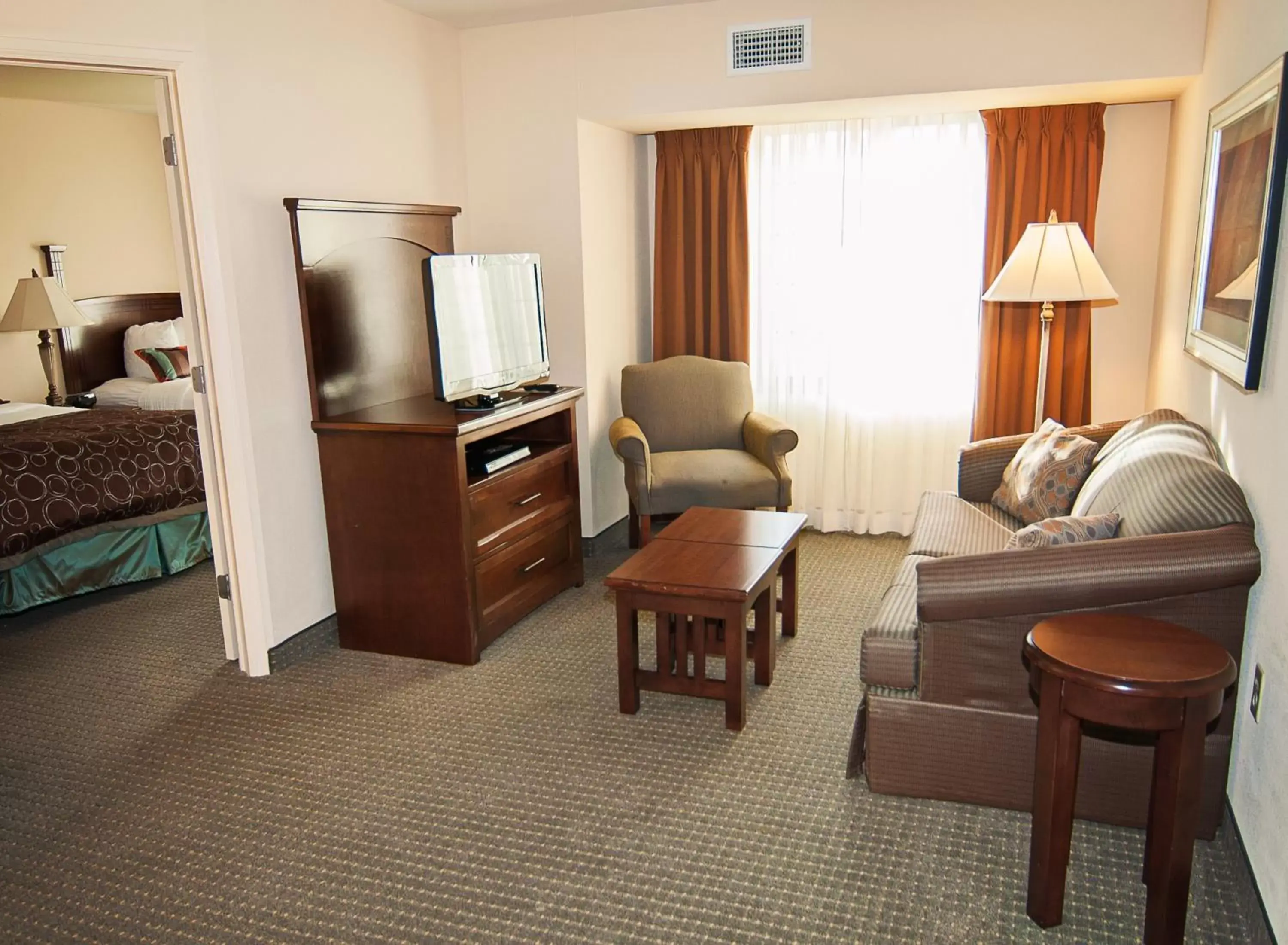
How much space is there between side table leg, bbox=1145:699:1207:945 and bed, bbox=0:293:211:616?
3791 millimetres

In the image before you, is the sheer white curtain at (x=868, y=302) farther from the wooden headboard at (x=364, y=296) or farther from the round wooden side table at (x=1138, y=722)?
the round wooden side table at (x=1138, y=722)

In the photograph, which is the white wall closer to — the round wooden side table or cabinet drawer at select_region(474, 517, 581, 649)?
cabinet drawer at select_region(474, 517, 581, 649)

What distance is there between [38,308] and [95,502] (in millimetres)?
2193

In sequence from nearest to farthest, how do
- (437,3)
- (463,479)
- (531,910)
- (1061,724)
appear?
1. (1061,724)
2. (531,910)
3. (463,479)
4. (437,3)

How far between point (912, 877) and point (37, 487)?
150 inches

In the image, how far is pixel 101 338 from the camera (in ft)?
20.9

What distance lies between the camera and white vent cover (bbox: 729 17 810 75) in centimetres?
400

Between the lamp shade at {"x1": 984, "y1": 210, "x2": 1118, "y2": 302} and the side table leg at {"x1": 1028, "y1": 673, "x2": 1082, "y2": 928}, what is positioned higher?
the lamp shade at {"x1": 984, "y1": 210, "x2": 1118, "y2": 302}

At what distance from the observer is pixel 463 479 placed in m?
3.36

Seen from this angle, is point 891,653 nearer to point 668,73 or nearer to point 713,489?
point 713,489

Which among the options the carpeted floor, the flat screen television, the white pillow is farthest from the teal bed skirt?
the white pillow

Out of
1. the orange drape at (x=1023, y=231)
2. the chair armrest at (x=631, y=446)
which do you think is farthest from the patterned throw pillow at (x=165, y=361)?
the orange drape at (x=1023, y=231)

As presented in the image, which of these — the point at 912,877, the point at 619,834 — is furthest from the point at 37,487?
the point at 912,877

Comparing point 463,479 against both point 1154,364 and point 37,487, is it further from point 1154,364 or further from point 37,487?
point 1154,364
